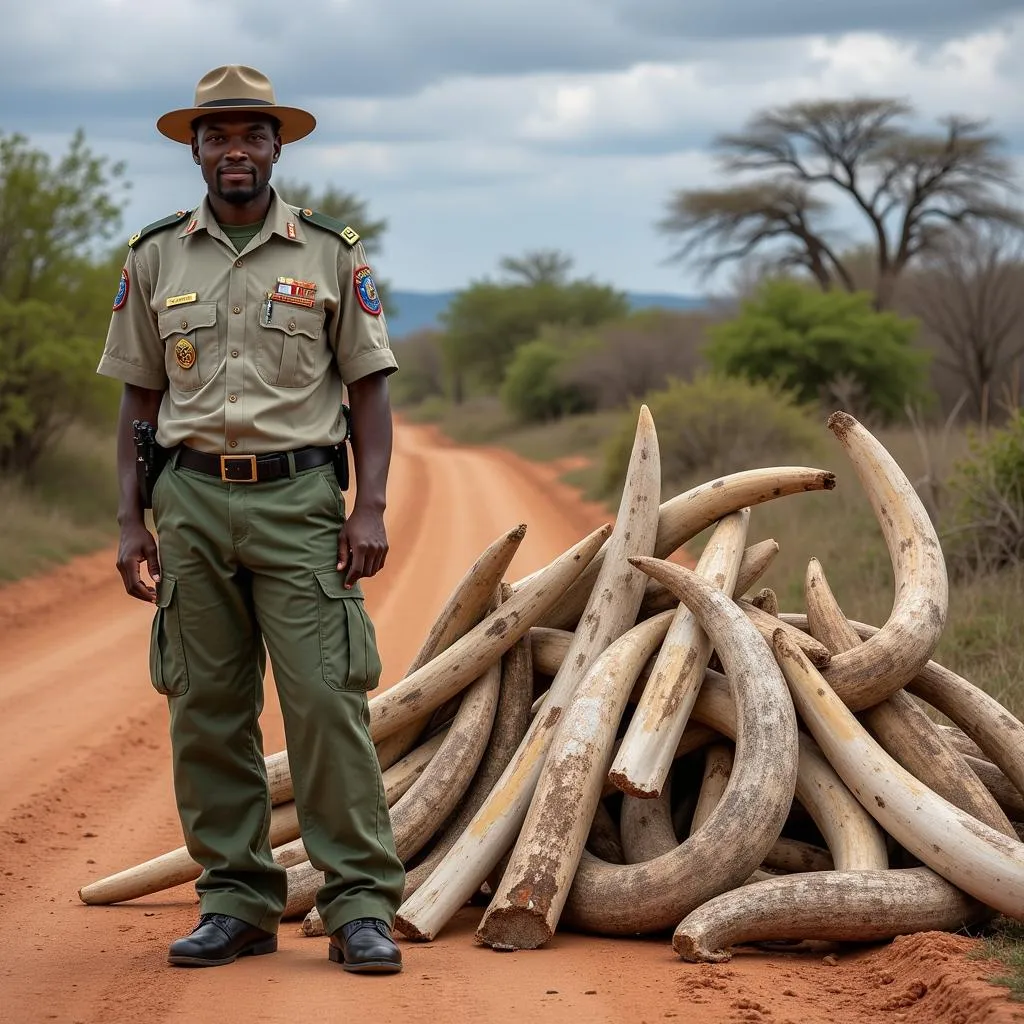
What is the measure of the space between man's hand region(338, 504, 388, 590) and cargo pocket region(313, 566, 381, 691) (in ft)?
0.15

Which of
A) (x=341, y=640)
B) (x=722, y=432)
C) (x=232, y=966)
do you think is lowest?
(x=232, y=966)

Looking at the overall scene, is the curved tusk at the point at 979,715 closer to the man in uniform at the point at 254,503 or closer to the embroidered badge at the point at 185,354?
the man in uniform at the point at 254,503

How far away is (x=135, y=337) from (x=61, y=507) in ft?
41.1

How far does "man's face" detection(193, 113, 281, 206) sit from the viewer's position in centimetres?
390

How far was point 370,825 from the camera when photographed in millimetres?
3943

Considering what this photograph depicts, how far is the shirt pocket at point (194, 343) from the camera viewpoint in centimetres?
390

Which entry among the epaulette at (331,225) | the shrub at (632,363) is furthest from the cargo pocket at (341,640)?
the shrub at (632,363)

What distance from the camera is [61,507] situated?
1598 cm

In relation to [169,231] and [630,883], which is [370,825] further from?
[169,231]

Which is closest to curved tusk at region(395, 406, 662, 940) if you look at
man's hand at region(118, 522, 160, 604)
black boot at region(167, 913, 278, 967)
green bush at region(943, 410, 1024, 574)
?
black boot at region(167, 913, 278, 967)

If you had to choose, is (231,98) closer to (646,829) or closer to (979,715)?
(646,829)

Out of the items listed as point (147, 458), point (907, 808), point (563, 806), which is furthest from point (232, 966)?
point (907, 808)

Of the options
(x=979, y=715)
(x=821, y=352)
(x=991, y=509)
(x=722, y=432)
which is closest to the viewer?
(x=979, y=715)

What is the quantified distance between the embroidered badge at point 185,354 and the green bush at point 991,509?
239 inches
